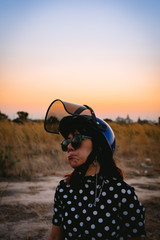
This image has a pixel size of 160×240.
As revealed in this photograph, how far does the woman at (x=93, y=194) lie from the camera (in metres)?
1.21

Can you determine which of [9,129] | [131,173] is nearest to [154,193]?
[131,173]

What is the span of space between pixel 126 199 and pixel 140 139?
24.9 ft

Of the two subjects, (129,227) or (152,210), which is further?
(152,210)

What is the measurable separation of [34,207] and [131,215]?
284 cm

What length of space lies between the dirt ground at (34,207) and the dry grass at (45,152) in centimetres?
79

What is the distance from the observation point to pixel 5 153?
6.37 meters

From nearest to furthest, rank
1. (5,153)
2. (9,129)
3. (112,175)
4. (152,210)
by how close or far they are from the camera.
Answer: (112,175) → (152,210) → (5,153) → (9,129)

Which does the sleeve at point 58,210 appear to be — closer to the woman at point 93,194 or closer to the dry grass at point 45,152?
the woman at point 93,194

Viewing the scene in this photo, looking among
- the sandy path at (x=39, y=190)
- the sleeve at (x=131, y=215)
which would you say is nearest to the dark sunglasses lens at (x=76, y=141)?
the sleeve at (x=131, y=215)

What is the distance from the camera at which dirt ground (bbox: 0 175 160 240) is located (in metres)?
2.75

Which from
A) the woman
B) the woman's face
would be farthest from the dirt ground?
the woman's face

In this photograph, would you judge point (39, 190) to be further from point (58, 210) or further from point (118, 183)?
point (118, 183)

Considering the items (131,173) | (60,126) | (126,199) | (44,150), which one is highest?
(60,126)

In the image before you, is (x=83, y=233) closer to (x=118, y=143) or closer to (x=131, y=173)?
(x=131, y=173)
